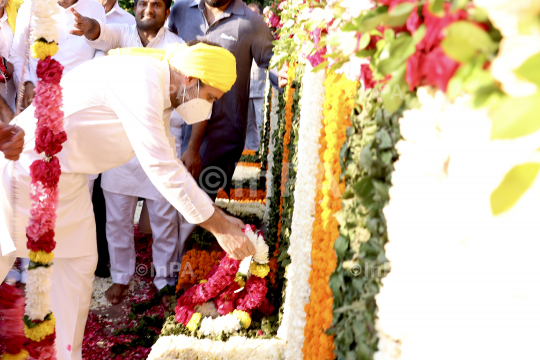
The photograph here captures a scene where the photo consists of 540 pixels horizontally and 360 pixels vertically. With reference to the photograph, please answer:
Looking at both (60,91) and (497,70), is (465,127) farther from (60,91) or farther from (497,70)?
(60,91)

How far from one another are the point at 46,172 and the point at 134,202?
2004 mm

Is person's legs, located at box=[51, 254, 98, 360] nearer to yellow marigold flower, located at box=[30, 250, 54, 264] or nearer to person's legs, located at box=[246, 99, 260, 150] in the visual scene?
yellow marigold flower, located at box=[30, 250, 54, 264]

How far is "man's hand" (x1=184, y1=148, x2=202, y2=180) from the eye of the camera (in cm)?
389

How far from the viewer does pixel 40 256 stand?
84.0 inches

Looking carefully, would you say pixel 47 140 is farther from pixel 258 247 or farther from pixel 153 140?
pixel 258 247

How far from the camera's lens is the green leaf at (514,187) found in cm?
50

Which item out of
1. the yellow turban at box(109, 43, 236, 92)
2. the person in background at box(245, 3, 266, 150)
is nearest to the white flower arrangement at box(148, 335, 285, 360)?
the yellow turban at box(109, 43, 236, 92)

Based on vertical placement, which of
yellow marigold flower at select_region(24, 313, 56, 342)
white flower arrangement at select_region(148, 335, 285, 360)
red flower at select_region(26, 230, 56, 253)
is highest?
red flower at select_region(26, 230, 56, 253)

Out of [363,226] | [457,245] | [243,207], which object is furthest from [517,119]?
[243,207]

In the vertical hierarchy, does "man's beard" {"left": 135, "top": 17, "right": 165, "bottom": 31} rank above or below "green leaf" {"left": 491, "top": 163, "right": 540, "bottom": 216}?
above

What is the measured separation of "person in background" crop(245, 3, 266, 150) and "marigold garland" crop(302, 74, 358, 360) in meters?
4.79

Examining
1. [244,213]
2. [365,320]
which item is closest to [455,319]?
[365,320]

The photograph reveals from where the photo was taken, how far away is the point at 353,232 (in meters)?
1.23

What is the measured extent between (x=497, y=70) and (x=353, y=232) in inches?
29.6
